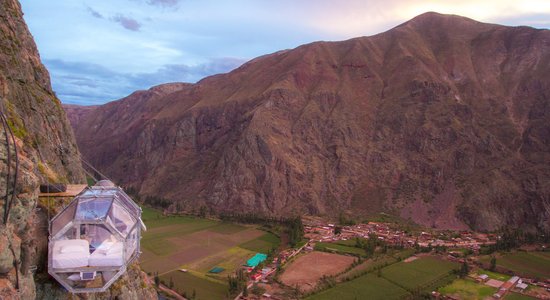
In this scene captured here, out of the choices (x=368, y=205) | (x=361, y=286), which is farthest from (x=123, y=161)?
(x=361, y=286)

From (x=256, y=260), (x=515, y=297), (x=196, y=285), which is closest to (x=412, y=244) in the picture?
(x=515, y=297)

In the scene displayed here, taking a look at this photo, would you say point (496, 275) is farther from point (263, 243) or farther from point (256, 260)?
point (263, 243)

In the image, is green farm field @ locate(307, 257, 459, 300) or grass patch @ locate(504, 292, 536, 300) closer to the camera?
green farm field @ locate(307, 257, 459, 300)

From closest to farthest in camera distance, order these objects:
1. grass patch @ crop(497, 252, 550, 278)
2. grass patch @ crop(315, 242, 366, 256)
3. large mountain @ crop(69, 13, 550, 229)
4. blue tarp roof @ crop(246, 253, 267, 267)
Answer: grass patch @ crop(497, 252, 550, 278) < blue tarp roof @ crop(246, 253, 267, 267) < grass patch @ crop(315, 242, 366, 256) < large mountain @ crop(69, 13, 550, 229)

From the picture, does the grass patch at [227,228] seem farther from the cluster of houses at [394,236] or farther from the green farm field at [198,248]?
the cluster of houses at [394,236]

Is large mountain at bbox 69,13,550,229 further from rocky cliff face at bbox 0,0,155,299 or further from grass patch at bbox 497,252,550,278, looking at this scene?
rocky cliff face at bbox 0,0,155,299

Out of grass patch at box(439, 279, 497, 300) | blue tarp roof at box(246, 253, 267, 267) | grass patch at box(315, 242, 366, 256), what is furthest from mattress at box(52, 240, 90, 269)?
grass patch at box(315, 242, 366, 256)
